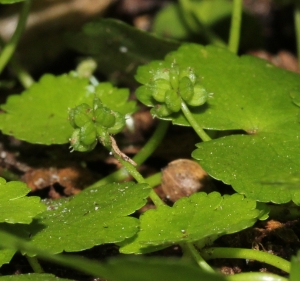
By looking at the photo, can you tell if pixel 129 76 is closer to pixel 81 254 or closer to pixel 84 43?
pixel 84 43

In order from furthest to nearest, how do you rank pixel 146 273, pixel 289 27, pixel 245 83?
pixel 289 27
pixel 245 83
pixel 146 273

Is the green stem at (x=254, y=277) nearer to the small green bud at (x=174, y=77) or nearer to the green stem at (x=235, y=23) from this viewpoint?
the small green bud at (x=174, y=77)

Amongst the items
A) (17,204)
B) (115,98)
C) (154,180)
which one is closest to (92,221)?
(17,204)

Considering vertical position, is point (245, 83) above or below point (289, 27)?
above

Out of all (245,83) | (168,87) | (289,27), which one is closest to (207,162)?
(168,87)

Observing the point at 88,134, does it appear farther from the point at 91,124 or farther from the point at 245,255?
the point at 245,255

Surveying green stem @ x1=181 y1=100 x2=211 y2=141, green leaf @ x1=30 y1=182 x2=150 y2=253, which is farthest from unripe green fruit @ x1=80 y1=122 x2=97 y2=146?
green stem @ x1=181 y1=100 x2=211 y2=141
